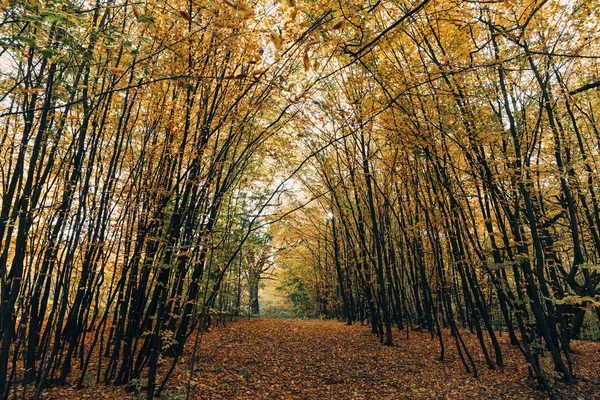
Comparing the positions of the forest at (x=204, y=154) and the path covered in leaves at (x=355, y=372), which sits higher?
the forest at (x=204, y=154)

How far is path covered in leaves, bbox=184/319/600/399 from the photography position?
4.66m

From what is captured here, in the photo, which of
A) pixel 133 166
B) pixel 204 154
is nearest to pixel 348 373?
pixel 204 154

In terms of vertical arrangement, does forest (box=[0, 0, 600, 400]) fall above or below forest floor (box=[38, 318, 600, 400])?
above

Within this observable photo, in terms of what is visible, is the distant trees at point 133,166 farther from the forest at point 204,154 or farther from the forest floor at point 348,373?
the forest floor at point 348,373

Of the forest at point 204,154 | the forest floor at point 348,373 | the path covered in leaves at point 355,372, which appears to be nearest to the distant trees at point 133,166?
the forest at point 204,154

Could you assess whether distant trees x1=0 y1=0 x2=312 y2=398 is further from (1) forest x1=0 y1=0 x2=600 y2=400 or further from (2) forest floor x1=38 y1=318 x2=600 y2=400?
(2) forest floor x1=38 y1=318 x2=600 y2=400

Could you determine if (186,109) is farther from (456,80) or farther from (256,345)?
(256,345)

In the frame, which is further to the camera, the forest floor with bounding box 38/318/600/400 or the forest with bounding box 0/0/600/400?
the forest floor with bounding box 38/318/600/400

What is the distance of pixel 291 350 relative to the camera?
7.42 meters

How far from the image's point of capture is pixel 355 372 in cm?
564

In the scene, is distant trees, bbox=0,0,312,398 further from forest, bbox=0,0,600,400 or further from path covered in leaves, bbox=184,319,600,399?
path covered in leaves, bbox=184,319,600,399

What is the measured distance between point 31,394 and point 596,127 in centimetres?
1088

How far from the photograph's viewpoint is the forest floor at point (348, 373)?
457 centimetres

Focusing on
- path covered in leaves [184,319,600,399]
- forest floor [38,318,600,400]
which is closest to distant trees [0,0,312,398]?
forest floor [38,318,600,400]
